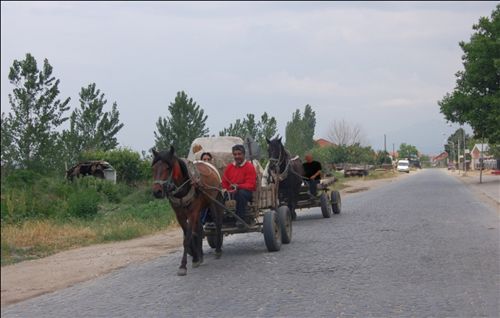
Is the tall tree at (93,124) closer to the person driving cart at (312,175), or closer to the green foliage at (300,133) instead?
the green foliage at (300,133)

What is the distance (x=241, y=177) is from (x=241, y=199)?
1.44 ft

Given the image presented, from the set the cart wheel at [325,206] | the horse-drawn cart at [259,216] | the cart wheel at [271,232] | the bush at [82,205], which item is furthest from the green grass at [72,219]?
the cart wheel at [325,206]

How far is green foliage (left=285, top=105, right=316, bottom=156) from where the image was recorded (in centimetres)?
5222

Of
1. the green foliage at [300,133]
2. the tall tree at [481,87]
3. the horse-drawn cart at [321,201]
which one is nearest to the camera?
the horse-drawn cart at [321,201]

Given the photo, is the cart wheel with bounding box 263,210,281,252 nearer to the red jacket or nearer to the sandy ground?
the red jacket

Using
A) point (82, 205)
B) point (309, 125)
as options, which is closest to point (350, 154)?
point (309, 125)

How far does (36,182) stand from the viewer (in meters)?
16.7

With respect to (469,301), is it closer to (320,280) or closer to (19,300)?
(320,280)

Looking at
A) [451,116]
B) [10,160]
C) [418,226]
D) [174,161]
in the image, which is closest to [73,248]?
[174,161]

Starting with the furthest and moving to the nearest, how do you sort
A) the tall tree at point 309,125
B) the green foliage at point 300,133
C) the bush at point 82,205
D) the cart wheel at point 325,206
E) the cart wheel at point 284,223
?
the tall tree at point 309,125 < the green foliage at point 300,133 < the bush at point 82,205 < the cart wheel at point 325,206 < the cart wheel at point 284,223

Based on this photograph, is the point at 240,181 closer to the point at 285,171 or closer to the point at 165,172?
the point at 165,172

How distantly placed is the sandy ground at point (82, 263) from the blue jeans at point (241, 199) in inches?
85.2

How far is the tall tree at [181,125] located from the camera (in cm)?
4491

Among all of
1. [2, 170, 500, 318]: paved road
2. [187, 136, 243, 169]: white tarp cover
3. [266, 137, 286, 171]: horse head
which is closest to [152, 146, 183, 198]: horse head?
[2, 170, 500, 318]: paved road
